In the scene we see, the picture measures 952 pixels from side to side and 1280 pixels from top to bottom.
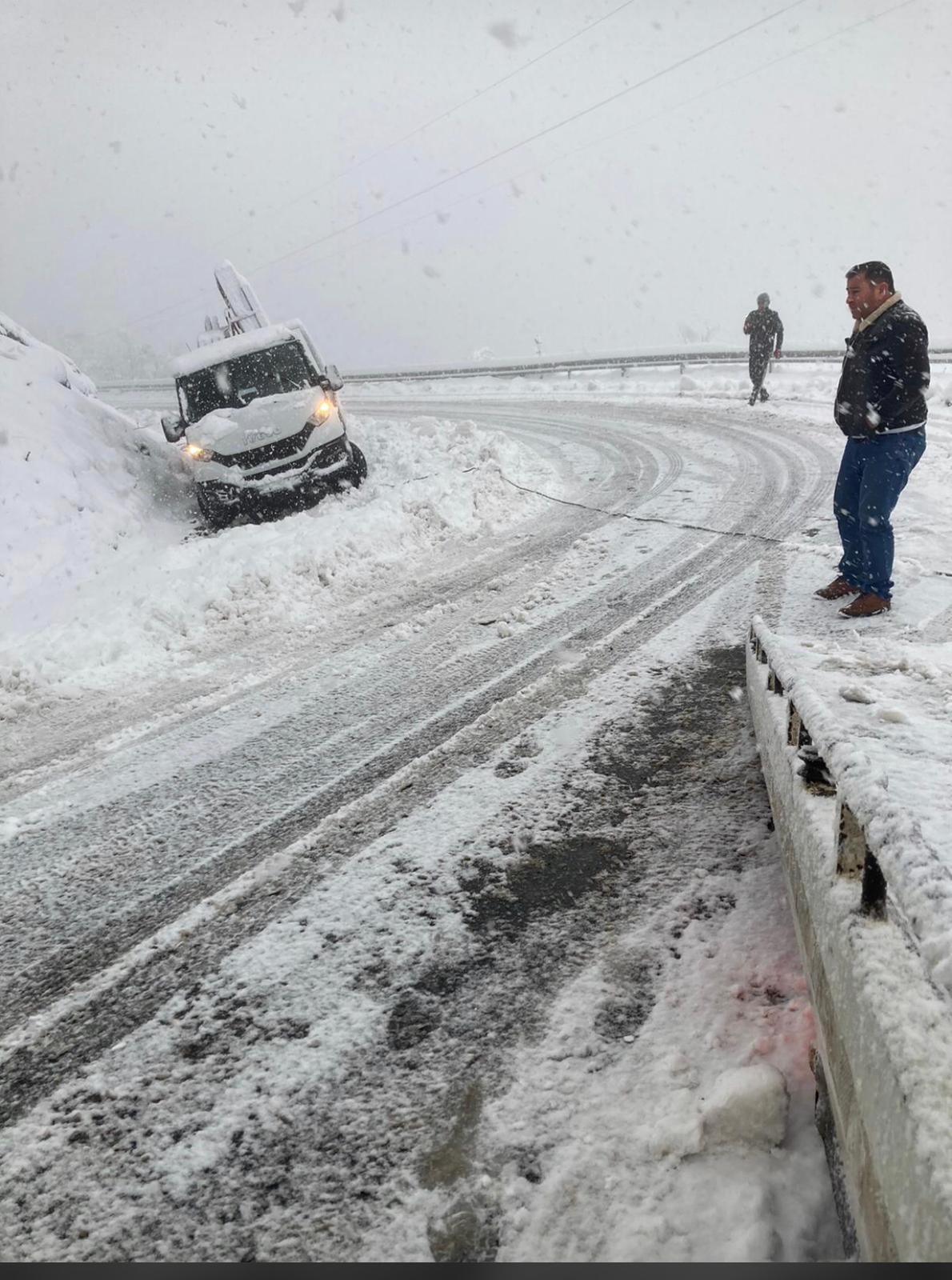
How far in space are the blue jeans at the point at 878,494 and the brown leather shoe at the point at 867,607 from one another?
2.2 inches

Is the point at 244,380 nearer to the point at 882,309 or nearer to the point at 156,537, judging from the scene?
the point at 156,537

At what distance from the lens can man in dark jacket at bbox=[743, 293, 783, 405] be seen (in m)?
13.6

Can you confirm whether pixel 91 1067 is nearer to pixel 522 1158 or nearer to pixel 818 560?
pixel 522 1158

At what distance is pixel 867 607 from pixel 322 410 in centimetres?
675

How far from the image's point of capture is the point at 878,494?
4453 millimetres

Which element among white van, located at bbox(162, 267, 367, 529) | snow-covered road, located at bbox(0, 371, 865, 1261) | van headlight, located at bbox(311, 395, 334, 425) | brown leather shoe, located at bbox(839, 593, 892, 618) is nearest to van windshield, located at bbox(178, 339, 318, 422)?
white van, located at bbox(162, 267, 367, 529)

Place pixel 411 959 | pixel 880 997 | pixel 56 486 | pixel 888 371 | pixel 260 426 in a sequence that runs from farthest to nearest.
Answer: pixel 56 486, pixel 260 426, pixel 888 371, pixel 411 959, pixel 880 997

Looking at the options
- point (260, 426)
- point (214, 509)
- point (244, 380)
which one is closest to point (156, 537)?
point (214, 509)

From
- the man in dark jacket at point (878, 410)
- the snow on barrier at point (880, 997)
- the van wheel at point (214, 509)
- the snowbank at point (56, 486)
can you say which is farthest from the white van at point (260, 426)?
the snow on barrier at point (880, 997)

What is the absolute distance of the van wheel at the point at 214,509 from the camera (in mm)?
8617

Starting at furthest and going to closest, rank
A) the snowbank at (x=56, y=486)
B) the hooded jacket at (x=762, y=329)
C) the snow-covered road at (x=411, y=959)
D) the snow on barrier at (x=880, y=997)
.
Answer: the hooded jacket at (x=762, y=329) → the snowbank at (x=56, y=486) → the snow-covered road at (x=411, y=959) → the snow on barrier at (x=880, y=997)

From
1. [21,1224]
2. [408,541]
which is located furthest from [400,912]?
[408,541]

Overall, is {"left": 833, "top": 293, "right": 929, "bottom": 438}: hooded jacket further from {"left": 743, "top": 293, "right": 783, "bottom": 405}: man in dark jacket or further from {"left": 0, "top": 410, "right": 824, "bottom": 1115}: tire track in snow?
{"left": 743, "top": 293, "right": 783, "bottom": 405}: man in dark jacket

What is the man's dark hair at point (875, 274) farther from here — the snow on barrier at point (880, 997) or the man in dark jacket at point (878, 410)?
the snow on barrier at point (880, 997)
